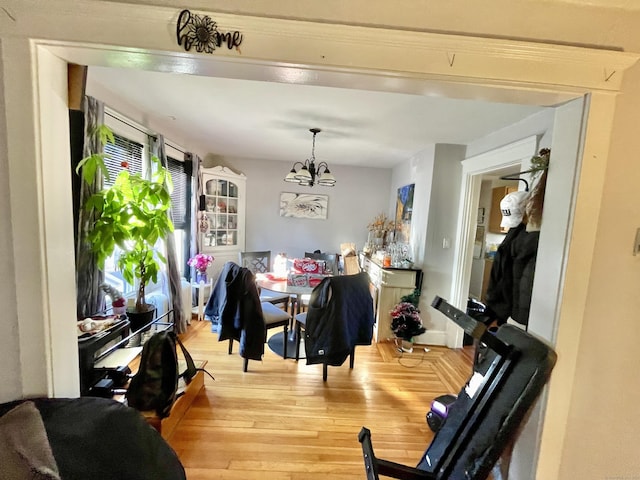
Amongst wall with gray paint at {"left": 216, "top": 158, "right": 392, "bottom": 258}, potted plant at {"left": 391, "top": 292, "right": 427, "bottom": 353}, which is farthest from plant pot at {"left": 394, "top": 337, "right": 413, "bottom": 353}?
wall with gray paint at {"left": 216, "top": 158, "right": 392, "bottom": 258}

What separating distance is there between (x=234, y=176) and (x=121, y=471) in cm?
380

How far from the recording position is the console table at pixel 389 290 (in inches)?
113

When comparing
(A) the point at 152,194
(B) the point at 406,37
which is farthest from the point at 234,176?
(B) the point at 406,37

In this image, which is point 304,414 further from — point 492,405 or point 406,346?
Result: point 406,346

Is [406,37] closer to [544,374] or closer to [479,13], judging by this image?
[479,13]

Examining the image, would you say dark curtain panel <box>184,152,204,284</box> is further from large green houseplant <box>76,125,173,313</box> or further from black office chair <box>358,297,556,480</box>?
black office chair <box>358,297,556,480</box>

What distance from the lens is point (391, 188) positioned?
14.1 ft

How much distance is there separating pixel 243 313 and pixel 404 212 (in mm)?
2500

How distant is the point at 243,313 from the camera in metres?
2.12

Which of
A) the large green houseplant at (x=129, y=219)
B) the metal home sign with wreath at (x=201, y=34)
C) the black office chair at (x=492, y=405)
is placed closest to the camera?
the metal home sign with wreath at (x=201, y=34)

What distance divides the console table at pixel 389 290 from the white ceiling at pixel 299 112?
1431mm

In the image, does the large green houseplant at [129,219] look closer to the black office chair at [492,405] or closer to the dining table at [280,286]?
the dining table at [280,286]

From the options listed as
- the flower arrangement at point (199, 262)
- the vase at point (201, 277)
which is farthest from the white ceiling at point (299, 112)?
the vase at point (201, 277)

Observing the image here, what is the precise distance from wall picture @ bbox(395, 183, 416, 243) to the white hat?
1.80 m
